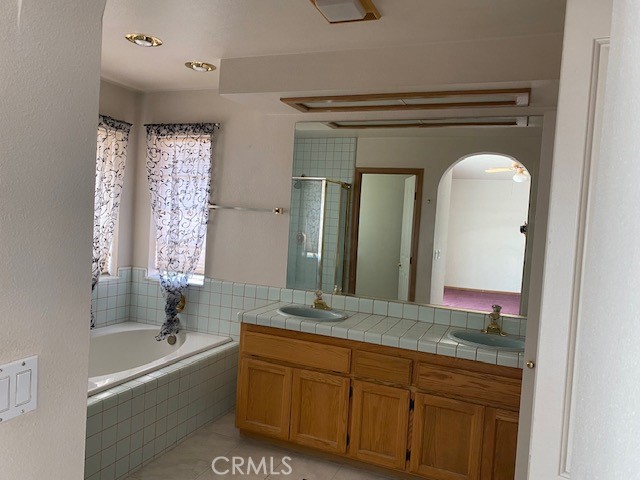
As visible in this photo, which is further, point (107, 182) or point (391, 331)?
point (107, 182)

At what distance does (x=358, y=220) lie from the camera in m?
3.33

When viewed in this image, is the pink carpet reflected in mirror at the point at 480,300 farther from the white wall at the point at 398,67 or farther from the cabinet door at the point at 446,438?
the white wall at the point at 398,67

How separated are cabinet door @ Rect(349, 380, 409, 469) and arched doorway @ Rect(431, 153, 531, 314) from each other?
0.76m

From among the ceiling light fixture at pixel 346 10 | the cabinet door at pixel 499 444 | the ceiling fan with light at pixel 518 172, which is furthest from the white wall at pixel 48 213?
the ceiling fan with light at pixel 518 172

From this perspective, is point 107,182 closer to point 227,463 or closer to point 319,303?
point 319,303

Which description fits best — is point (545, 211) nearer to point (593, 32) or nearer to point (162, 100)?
point (593, 32)

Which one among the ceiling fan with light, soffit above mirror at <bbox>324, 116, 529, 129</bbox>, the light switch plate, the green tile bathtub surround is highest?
soffit above mirror at <bbox>324, 116, 529, 129</bbox>

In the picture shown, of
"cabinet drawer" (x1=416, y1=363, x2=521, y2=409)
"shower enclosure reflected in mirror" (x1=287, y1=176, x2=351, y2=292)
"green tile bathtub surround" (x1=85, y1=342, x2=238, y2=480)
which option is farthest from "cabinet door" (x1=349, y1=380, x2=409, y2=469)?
"green tile bathtub surround" (x1=85, y1=342, x2=238, y2=480)

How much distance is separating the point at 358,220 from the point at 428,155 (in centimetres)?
64

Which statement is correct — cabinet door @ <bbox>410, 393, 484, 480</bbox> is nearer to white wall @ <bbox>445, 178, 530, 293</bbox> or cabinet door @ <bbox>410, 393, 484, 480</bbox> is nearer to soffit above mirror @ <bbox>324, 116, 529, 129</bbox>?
white wall @ <bbox>445, 178, 530, 293</bbox>

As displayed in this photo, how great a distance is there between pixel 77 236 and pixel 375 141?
8.20 ft

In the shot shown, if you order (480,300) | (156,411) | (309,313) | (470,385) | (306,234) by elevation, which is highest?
(306,234)

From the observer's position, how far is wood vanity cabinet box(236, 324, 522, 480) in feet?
8.19
